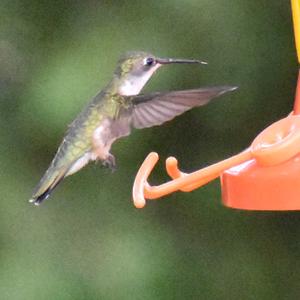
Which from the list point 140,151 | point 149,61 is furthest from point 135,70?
point 140,151

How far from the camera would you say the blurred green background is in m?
2.78

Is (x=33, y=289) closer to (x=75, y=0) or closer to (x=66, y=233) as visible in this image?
(x=66, y=233)

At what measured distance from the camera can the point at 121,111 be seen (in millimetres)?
2010

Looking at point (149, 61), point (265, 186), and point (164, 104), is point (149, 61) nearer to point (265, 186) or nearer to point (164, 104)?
point (164, 104)

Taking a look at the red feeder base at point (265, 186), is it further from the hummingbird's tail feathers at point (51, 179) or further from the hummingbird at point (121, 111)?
the hummingbird's tail feathers at point (51, 179)

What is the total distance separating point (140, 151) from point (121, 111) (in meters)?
0.84

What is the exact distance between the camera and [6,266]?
2906mm

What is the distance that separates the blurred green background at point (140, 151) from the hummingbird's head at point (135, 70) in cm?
68

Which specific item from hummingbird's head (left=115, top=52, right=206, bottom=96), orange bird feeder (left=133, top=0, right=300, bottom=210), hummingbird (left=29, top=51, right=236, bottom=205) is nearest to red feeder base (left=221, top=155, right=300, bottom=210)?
orange bird feeder (left=133, top=0, right=300, bottom=210)

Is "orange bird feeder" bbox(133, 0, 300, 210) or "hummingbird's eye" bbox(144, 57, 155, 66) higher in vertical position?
"hummingbird's eye" bbox(144, 57, 155, 66)

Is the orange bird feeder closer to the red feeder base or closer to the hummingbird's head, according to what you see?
the red feeder base

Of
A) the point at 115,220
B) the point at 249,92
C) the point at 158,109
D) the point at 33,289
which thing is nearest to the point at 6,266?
the point at 33,289

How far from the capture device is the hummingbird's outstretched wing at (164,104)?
5.98 ft

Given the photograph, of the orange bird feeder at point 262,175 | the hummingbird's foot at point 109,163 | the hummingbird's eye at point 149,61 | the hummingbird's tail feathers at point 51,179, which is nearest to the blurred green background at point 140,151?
the hummingbird's tail feathers at point 51,179
